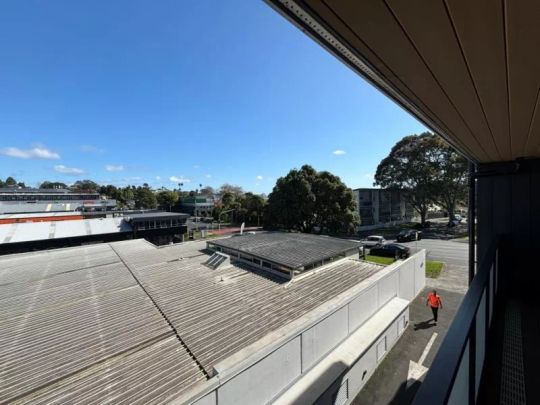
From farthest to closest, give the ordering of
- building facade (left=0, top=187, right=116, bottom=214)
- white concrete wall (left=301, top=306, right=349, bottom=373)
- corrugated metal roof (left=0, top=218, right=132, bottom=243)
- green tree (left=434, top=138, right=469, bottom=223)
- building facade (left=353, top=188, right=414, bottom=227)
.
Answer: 1. building facade (left=0, top=187, right=116, bottom=214)
2. building facade (left=353, top=188, right=414, bottom=227)
3. green tree (left=434, top=138, right=469, bottom=223)
4. corrugated metal roof (left=0, top=218, right=132, bottom=243)
5. white concrete wall (left=301, top=306, right=349, bottom=373)

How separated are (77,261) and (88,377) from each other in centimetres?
888

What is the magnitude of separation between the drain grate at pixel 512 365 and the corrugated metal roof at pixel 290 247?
16.9 feet

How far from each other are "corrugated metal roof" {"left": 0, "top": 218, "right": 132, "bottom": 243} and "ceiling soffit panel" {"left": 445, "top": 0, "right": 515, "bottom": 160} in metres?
22.7

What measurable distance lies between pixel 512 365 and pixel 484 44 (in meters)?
3.21

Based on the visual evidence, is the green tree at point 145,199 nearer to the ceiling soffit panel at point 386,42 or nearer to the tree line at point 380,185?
the tree line at point 380,185

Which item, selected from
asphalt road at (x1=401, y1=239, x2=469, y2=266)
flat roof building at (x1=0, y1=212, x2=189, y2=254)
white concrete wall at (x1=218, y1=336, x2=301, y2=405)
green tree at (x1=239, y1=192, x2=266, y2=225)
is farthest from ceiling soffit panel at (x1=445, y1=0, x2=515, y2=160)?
green tree at (x1=239, y1=192, x2=266, y2=225)

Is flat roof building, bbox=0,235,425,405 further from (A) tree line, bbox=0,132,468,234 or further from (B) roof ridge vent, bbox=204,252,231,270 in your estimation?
(A) tree line, bbox=0,132,468,234

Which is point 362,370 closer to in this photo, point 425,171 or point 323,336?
point 323,336

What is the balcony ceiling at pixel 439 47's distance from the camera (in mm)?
985

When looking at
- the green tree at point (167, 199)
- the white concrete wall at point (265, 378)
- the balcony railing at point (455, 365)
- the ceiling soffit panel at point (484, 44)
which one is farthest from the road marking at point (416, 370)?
the green tree at point (167, 199)

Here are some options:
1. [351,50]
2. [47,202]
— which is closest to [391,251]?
[351,50]

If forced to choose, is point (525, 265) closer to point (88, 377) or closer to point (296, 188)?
point (88, 377)

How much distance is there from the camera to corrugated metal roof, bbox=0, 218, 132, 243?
16391mm

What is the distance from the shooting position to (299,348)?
16.5ft
